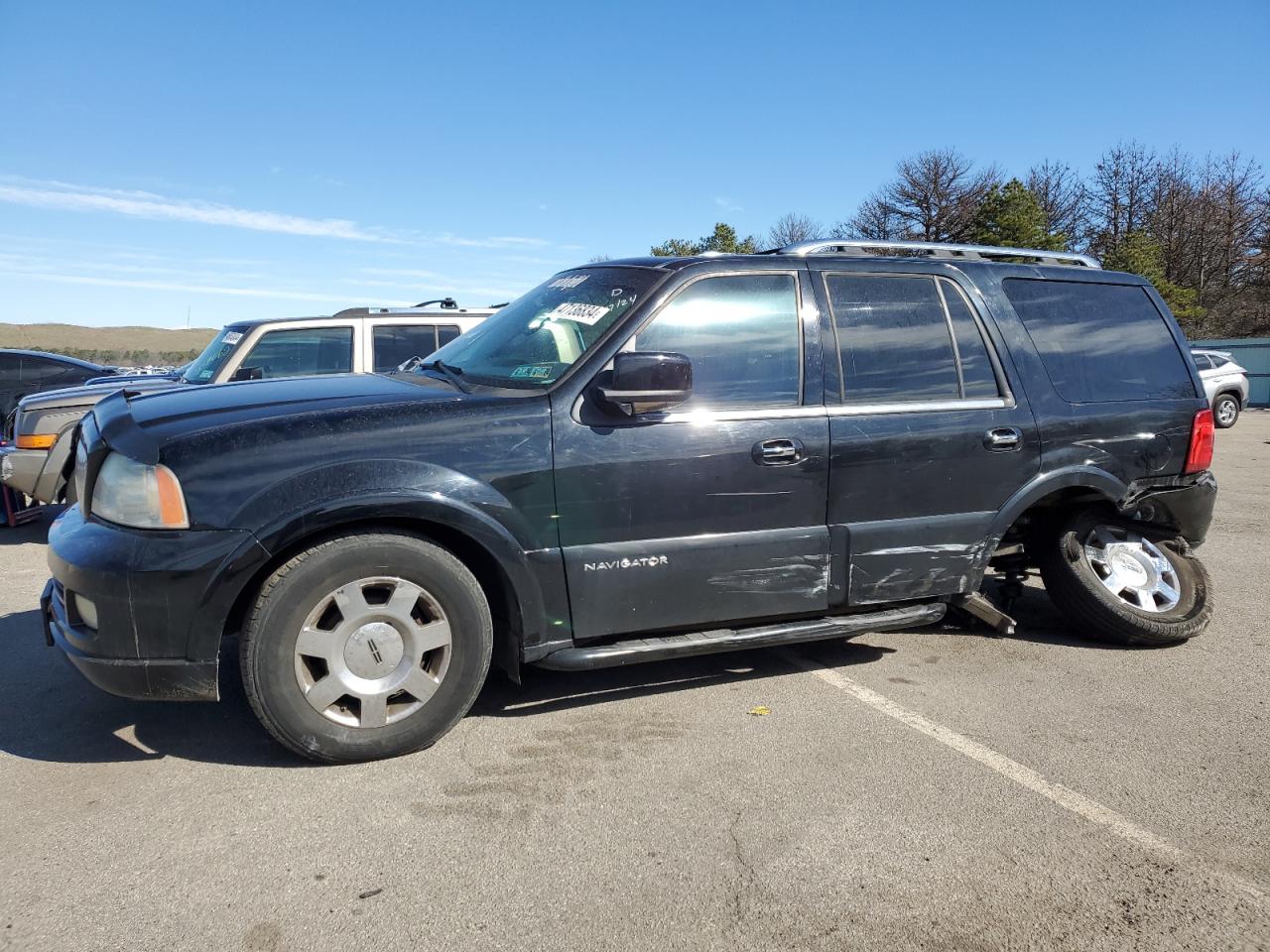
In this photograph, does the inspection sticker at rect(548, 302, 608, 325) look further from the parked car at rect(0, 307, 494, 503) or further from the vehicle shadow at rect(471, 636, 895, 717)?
the parked car at rect(0, 307, 494, 503)

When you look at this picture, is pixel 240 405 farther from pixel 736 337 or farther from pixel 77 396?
pixel 77 396

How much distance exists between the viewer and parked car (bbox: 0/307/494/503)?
24.4 ft

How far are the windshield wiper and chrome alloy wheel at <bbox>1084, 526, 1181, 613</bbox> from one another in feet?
10.8

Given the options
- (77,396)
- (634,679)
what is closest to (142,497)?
(634,679)

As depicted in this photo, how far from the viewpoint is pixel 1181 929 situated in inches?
95.3

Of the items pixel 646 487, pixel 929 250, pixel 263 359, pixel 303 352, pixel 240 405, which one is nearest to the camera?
pixel 240 405

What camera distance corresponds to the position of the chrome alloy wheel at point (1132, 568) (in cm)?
484

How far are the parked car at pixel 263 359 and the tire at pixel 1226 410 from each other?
1988 cm

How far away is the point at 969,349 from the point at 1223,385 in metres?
20.6

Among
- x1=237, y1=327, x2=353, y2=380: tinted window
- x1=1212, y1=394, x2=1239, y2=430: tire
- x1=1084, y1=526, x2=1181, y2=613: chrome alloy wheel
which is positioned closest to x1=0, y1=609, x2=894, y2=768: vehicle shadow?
x1=1084, y1=526, x2=1181, y2=613: chrome alloy wheel

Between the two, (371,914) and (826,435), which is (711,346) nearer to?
(826,435)

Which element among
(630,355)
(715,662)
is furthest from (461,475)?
(715,662)

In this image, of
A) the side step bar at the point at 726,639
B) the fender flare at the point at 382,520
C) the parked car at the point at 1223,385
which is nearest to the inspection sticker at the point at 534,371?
the fender flare at the point at 382,520

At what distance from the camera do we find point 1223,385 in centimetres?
2112
